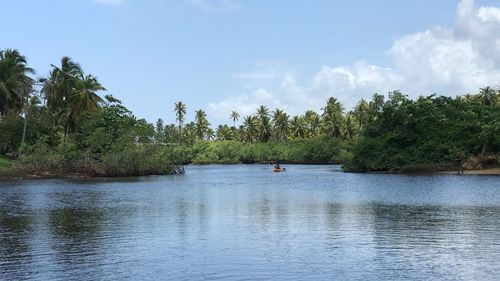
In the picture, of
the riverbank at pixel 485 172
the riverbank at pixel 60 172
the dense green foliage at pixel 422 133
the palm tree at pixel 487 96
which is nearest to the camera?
the riverbank at pixel 60 172

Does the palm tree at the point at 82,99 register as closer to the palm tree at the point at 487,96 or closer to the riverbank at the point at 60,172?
the riverbank at the point at 60,172

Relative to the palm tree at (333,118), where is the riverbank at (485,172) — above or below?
below

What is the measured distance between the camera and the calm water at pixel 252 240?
57.2 ft

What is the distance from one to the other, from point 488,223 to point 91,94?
7614cm

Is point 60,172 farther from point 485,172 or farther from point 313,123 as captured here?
point 313,123

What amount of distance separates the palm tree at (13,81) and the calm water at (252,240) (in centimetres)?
4616

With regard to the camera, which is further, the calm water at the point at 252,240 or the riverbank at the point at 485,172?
the riverbank at the point at 485,172

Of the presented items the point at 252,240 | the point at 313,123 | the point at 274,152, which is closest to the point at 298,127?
the point at 313,123

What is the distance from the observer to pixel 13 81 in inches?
3216

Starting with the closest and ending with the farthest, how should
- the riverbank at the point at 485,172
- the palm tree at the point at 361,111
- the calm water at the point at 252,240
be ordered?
the calm water at the point at 252,240 < the riverbank at the point at 485,172 < the palm tree at the point at 361,111

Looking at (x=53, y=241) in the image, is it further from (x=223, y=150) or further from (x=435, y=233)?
(x=223, y=150)


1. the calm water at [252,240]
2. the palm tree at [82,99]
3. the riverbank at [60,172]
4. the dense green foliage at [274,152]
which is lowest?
the calm water at [252,240]

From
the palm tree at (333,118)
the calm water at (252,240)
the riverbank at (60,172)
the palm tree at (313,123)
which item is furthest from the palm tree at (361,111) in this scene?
Result: the calm water at (252,240)

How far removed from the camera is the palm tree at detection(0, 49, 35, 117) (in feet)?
268
